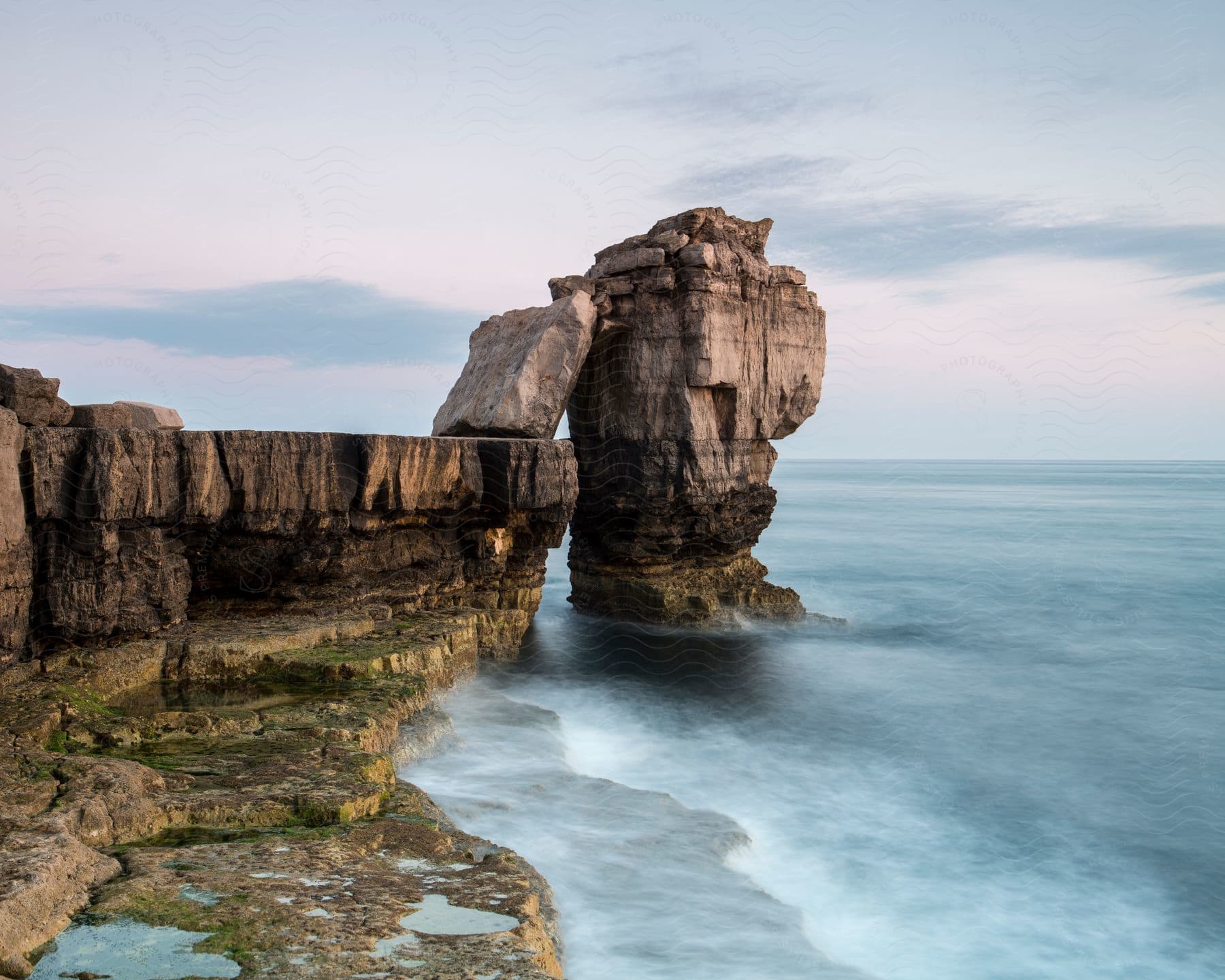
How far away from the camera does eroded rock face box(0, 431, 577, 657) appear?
7.68 meters

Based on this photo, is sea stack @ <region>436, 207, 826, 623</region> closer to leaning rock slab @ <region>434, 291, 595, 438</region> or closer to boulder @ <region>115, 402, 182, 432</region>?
leaning rock slab @ <region>434, 291, 595, 438</region>

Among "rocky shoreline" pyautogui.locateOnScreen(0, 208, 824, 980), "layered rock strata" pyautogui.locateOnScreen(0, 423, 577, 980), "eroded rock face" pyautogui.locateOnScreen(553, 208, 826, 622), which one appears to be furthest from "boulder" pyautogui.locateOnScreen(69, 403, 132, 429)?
"eroded rock face" pyautogui.locateOnScreen(553, 208, 826, 622)

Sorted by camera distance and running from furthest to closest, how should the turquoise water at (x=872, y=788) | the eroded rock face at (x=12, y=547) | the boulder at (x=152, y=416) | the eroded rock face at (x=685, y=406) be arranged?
the eroded rock face at (x=685, y=406)
the boulder at (x=152, y=416)
the turquoise water at (x=872, y=788)
the eroded rock face at (x=12, y=547)

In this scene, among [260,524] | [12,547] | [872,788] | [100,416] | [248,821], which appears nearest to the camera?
[248,821]

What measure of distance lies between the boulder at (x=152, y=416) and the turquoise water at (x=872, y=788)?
14.0 ft

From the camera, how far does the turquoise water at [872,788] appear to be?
7145 mm

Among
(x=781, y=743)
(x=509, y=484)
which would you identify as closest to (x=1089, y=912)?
(x=781, y=743)

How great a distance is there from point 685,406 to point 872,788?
739 centimetres

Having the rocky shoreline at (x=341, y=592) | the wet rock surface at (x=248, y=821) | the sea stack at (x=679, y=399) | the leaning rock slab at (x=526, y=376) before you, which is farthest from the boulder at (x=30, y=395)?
the sea stack at (x=679, y=399)

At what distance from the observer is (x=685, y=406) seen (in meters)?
16.2

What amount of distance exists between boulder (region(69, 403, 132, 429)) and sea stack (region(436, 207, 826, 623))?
6524 mm

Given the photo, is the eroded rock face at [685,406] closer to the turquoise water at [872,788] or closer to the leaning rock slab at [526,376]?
the leaning rock slab at [526,376]

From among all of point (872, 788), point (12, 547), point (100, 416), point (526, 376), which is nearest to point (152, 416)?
point (100, 416)

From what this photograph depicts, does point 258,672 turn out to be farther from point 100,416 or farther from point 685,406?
point 685,406
